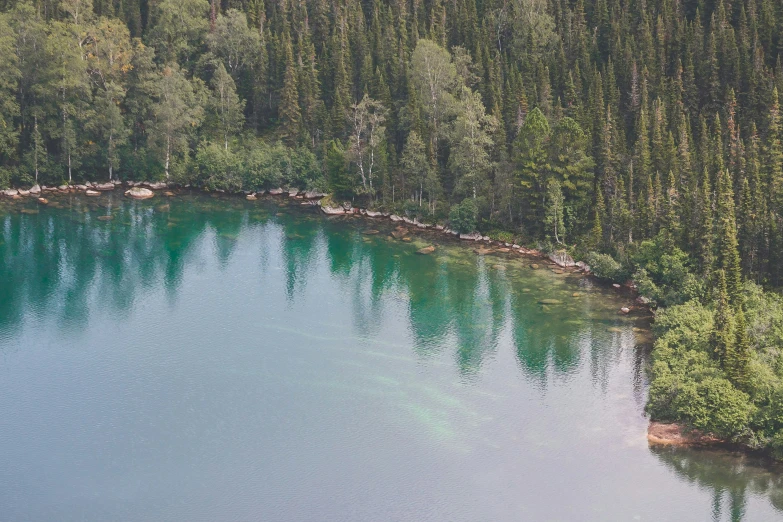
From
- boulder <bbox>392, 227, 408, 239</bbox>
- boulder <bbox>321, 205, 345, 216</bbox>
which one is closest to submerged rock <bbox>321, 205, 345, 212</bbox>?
boulder <bbox>321, 205, 345, 216</bbox>

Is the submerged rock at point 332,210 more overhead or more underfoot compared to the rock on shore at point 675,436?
more overhead

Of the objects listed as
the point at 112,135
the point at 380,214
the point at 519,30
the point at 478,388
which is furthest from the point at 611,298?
the point at 112,135

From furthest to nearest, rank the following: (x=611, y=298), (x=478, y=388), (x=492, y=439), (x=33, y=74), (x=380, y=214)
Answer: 1. (x=33, y=74)
2. (x=380, y=214)
3. (x=611, y=298)
4. (x=478, y=388)
5. (x=492, y=439)

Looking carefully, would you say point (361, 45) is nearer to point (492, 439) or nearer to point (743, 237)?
point (743, 237)

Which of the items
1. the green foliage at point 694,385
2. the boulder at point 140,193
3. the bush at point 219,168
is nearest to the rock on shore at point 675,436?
the green foliage at point 694,385

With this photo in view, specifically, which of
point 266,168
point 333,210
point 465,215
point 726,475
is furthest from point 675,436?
point 266,168

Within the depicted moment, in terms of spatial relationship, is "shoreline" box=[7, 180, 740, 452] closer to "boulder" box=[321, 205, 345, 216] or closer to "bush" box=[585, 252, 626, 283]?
"boulder" box=[321, 205, 345, 216]

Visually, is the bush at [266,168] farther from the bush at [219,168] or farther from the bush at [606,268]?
the bush at [606,268]

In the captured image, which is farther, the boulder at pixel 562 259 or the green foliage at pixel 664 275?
the boulder at pixel 562 259
